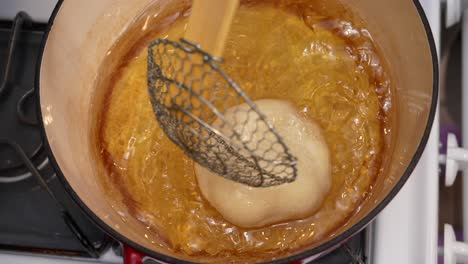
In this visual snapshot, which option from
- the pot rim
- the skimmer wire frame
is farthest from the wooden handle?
the pot rim

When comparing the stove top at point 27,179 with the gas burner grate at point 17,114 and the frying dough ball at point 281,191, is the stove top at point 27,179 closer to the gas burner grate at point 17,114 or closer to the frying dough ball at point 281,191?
the gas burner grate at point 17,114

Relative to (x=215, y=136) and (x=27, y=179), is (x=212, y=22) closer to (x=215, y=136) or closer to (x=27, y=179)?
(x=215, y=136)

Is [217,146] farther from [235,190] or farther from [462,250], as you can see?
[462,250]

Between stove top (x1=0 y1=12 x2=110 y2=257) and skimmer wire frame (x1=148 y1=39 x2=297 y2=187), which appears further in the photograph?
stove top (x1=0 y1=12 x2=110 y2=257)

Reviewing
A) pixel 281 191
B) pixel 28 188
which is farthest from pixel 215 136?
pixel 28 188

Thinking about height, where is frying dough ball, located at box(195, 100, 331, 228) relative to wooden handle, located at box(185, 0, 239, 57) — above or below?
below

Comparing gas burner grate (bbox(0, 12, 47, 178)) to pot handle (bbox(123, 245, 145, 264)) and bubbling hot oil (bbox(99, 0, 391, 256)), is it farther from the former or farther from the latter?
pot handle (bbox(123, 245, 145, 264))

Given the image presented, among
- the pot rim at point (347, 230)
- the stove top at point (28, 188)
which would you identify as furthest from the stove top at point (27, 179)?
the pot rim at point (347, 230)
